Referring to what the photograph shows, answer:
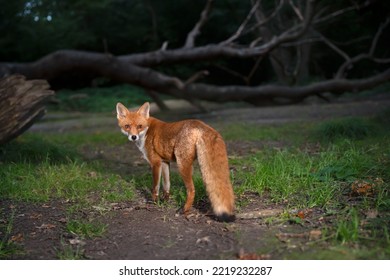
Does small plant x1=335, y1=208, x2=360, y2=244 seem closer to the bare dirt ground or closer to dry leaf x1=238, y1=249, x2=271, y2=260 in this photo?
the bare dirt ground

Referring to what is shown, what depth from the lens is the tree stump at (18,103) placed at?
6777mm

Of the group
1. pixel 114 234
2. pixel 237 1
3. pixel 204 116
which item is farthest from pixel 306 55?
pixel 114 234

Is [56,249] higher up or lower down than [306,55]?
lower down

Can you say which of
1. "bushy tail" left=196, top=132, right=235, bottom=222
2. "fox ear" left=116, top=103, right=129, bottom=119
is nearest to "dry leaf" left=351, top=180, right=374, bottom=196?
"bushy tail" left=196, top=132, right=235, bottom=222

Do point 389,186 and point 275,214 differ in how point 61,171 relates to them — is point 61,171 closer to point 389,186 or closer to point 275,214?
point 275,214

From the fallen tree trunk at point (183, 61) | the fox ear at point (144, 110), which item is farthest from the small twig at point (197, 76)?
the fox ear at point (144, 110)

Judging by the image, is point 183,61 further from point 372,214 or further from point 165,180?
point 372,214

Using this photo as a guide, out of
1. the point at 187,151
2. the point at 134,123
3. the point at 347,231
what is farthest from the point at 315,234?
the point at 134,123

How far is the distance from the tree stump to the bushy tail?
396 centimetres

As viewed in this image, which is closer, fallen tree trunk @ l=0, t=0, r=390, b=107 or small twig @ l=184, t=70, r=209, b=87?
small twig @ l=184, t=70, r=209, b=87

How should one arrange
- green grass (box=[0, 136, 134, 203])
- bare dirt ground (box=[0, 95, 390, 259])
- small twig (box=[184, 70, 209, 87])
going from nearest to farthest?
bare dirt ground (box=[0, 95, 390, 259]) < green grass (box=[0, 136, 134, 203]) < small twig (box=[184, 70, 209, 87])

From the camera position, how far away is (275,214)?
13.7ft

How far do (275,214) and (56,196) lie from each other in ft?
8.70

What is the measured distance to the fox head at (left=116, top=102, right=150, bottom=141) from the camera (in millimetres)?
4848
